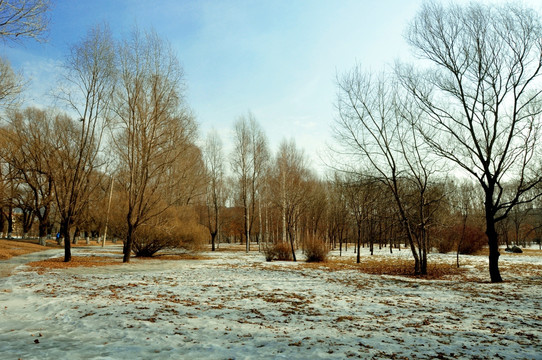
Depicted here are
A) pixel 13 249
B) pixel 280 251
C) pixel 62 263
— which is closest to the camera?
pixel 62 263

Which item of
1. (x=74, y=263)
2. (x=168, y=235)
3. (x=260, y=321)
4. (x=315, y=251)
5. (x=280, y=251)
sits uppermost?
(x=168, y=235)

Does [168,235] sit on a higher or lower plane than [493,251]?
lower

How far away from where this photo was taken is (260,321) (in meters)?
5.95

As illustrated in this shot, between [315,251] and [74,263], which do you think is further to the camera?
[315,251]

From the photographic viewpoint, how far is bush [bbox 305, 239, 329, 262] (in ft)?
64.1

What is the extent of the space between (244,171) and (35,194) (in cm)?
2097

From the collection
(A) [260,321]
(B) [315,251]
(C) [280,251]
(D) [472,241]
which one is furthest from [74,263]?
(D) [472,241]

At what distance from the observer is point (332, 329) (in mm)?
5523

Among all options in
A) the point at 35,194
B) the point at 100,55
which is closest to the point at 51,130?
the point at 35,194

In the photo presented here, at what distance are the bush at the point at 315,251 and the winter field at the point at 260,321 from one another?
938 centimetres

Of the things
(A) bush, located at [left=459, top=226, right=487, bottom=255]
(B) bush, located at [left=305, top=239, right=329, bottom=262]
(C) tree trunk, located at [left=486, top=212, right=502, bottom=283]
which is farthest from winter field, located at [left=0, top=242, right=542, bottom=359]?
(A) bush, located at [left=459, top=226, right=487, bottom=255]

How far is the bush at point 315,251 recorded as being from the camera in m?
19.5

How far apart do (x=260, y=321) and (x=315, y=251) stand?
14.0 m

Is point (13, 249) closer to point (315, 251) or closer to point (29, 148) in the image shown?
point (29, 148)
